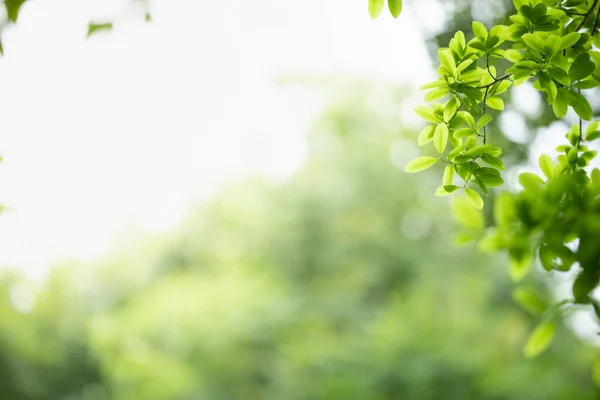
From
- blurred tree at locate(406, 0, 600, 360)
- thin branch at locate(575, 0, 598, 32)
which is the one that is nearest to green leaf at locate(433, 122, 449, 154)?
blurred tree at locate(406, 0, 600, 360)

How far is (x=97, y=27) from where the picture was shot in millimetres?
981

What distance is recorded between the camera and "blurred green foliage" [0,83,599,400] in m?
6.40

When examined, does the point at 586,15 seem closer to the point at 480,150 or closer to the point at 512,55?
the point at 512,55

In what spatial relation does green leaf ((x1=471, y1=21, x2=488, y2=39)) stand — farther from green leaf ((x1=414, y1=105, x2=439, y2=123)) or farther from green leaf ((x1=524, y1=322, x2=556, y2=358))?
green leaf ((x1=524, y1=322, x2=556, y2=358))

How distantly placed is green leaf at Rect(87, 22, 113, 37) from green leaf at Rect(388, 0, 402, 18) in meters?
0.54

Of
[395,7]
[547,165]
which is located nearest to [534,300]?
[547,165]

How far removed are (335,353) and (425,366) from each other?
113 cm

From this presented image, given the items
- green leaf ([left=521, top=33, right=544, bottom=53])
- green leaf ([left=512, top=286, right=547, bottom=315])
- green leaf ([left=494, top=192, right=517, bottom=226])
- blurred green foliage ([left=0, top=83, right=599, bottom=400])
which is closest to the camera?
green leaf ([left=521, top=33, right=544, bottom=53])

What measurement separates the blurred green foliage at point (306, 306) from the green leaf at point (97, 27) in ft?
18.9

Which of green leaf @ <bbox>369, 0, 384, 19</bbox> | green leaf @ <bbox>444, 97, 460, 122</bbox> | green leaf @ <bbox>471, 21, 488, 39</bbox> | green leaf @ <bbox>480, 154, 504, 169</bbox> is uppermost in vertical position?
green leaf @ <bbox>369, 0, 384, 19</bbox>

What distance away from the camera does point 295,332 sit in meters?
7.45

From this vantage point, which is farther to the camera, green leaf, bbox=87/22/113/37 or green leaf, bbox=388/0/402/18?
green leaf, bbox=87/22/113/37

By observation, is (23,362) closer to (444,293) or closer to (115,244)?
(115,244)

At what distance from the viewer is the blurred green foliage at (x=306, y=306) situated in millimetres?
6398
